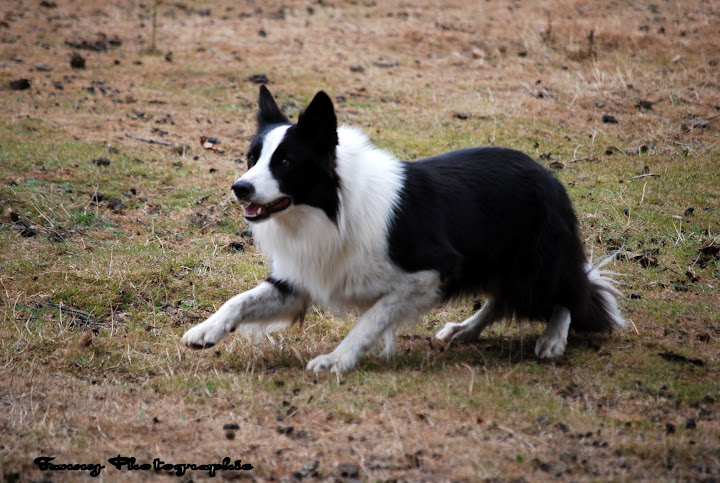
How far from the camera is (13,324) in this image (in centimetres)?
536

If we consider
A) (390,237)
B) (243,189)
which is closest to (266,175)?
(243,189)

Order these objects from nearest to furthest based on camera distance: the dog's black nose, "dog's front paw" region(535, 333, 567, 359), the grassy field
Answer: the grassy field, the dog's black nose, "dog's front paw" region(535, 333, 567, 359)

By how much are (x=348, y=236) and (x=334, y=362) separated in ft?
2.63

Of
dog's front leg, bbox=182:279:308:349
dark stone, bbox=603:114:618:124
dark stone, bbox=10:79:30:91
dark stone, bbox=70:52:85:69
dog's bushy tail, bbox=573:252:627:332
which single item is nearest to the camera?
dog's front leg, bbox=182:279:308:349

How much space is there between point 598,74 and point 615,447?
8839 mm

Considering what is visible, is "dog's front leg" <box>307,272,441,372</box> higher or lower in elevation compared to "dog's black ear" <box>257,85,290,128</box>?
lower

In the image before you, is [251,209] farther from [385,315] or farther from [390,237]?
[385,315]

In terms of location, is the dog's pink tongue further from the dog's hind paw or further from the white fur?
the dog's hind paw

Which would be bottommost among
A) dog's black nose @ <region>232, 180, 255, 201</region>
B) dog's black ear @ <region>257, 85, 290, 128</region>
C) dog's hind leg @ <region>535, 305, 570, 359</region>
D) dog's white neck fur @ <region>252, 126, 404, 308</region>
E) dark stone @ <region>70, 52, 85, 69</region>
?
dog's hind leg @ <region>535, 305, 570, 359</region>

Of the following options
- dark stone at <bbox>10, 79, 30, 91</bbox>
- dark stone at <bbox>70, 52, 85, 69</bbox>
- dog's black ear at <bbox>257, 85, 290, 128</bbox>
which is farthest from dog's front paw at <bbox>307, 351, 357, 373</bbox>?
dark stone at <bbox>70, 52, 85, 69</bbox>

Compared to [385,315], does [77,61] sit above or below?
above

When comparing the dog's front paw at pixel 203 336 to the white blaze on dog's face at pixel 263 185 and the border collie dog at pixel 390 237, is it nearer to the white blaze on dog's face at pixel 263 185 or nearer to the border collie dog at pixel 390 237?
the border collie dog at pixel 390 237

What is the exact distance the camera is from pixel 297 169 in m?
4.70

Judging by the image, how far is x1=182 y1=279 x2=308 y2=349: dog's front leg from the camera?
4812 millimetres
